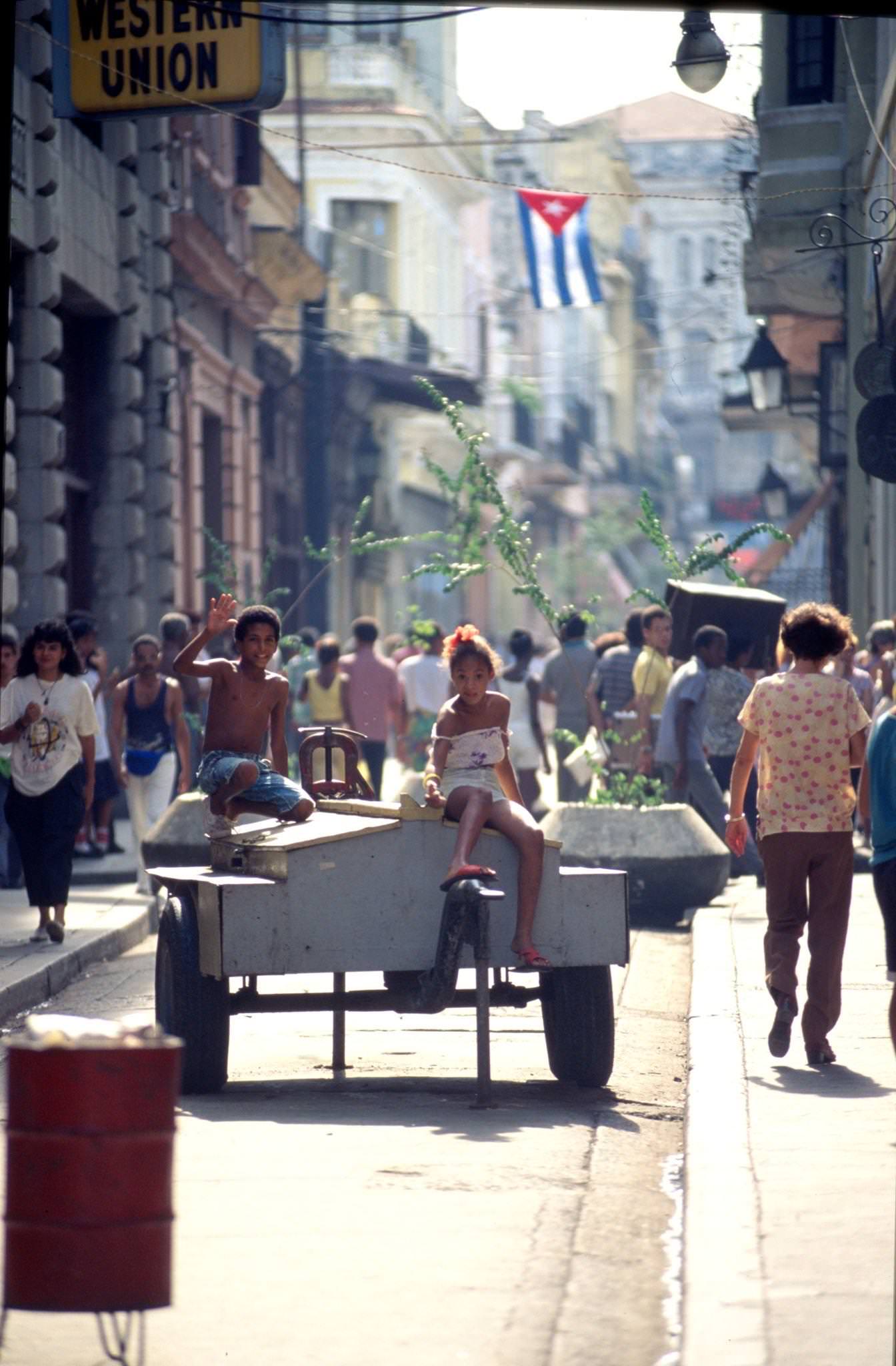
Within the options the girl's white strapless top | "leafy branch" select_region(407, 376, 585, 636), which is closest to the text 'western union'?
"leafy branch" select_region(407, 376, 585, 636)

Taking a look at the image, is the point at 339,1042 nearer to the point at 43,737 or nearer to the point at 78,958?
the point at 78,958

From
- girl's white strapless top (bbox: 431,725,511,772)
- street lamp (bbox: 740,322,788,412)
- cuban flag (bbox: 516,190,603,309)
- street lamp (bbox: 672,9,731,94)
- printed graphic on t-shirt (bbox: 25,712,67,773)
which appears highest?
cuban flag (bbox: 516,190,603,309)

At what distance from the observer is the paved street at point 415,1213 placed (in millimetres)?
5426

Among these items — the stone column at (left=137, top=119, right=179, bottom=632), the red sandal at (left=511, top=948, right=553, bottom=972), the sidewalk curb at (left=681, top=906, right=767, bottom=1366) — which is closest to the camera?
the sidewalk curb at (left=681, top=906, right=767, bottom=1366)

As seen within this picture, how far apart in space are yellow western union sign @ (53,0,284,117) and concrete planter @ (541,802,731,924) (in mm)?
5283

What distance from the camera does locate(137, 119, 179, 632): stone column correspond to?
24250 millimetres

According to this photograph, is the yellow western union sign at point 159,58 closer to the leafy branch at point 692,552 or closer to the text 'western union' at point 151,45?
the text 'western union' at point 151,45

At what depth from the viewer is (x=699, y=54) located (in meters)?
16.4

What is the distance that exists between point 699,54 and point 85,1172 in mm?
12894

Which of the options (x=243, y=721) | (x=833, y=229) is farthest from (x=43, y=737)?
(x=833, y=229)

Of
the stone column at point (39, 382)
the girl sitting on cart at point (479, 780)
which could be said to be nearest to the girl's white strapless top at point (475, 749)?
the girl sitting on cart at point (479, 780)

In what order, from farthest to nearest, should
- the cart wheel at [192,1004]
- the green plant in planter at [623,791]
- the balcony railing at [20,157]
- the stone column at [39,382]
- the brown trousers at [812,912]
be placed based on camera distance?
the stone column at [39,382] < the balcony railing at [20,157] < the green plant in planter at [623,791] < the brown trousers at [812,912] < the cart wheel at [192,1004]

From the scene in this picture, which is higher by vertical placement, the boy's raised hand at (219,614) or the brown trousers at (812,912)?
the boy's raised hand at (219,614)

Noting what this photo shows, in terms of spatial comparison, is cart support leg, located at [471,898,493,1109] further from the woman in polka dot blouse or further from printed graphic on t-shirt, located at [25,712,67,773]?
printed graphic on t-shirt, located at [25,712,67,773]
